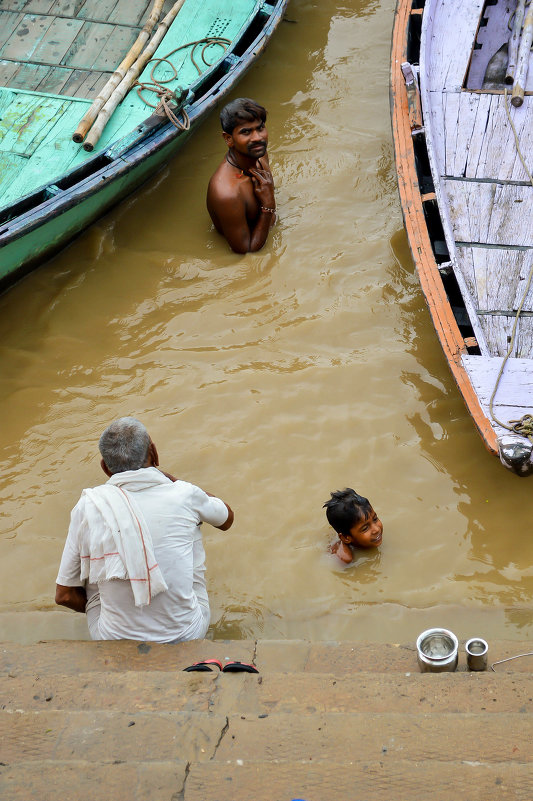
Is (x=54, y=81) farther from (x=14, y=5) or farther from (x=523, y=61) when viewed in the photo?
(x=523, y=61)

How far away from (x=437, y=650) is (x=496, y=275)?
2.56m

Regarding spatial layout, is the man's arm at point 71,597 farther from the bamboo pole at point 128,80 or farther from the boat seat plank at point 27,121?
the boat seat plank at point 27,121

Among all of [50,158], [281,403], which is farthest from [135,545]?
[50,158]

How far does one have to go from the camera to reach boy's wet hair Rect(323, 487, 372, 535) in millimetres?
3688

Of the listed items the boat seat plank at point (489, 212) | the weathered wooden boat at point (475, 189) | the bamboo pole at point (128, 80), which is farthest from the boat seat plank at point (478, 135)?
the bamboo pole at point (128, 80)

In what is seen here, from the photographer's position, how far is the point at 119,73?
6320 mm

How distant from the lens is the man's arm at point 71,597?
10.7 ft

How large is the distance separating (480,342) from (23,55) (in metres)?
4.96

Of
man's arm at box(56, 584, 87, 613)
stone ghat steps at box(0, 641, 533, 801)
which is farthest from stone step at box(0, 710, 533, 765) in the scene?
man's arm at box(56, 584, 87, 613)

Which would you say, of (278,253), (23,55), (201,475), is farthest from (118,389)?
(23,55)

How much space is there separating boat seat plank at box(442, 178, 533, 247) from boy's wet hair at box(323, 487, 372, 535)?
2.06 meters

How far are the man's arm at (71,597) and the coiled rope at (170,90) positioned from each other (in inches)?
151

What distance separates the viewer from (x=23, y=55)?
6793mm

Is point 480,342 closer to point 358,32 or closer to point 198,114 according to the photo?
point 198,114
